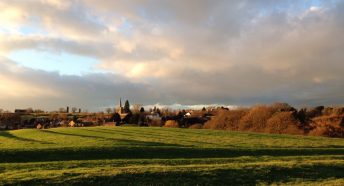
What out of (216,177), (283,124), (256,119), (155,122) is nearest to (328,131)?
(283,124)

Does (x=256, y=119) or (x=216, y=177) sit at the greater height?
(x=256, y=119)

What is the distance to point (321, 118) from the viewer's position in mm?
90250

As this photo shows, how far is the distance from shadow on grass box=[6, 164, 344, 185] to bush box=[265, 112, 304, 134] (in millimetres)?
58126

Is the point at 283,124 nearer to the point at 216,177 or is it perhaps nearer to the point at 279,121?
the point at 279,121

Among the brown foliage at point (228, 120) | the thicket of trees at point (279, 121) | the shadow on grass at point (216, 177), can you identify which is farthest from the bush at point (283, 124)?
the shadow on grass at point (216, 177)

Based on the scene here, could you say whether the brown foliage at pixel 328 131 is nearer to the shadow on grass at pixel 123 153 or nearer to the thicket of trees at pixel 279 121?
the thicket of trees at pixel 279 121

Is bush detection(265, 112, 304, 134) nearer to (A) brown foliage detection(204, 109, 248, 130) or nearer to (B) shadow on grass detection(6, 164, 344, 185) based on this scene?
(A) brown foliage detection(204, 109, 248, 130)

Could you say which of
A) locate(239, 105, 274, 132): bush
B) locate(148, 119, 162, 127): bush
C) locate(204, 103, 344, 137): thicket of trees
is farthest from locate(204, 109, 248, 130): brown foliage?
locate(148, 119, 162, 127): bush

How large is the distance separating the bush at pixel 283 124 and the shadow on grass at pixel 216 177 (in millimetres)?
58126

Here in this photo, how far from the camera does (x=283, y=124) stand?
85.2m

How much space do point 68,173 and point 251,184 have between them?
872 centimetres

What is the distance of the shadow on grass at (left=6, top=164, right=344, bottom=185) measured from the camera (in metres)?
20.7

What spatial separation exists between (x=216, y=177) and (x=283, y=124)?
215ft

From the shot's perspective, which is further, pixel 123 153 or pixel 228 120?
pixel 228 120
